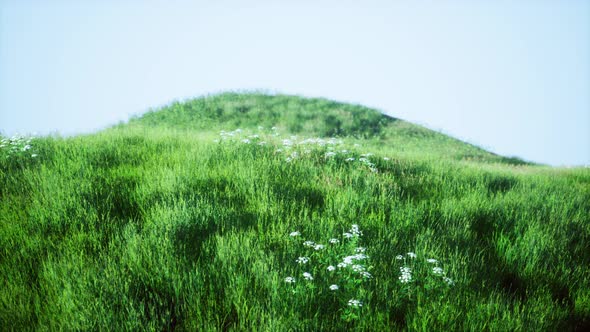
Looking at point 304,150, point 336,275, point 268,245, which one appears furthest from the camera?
point 304,150

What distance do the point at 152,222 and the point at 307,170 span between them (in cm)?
257

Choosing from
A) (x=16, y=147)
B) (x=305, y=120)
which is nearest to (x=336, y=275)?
(x=16, y=147)

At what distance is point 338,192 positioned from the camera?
4.48 meters

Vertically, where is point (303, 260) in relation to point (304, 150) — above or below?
below

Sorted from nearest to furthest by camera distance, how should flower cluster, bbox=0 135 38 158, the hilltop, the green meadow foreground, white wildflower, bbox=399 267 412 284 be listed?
the green meadow foreground, white wildflower, bbox=399 267 412 284, flower cluster, bbox=0 135 38 158, the hilltop

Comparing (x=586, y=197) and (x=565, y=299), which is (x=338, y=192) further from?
(x=586, y=197)

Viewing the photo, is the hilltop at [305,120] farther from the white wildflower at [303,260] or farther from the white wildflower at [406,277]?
the white wildflower at [406,277]

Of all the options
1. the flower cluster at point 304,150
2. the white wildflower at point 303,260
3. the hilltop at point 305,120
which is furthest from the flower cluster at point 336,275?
the hilltop at point 305,120

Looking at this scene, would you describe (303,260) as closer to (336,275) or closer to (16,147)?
(336,275)

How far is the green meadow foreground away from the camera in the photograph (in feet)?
8.38

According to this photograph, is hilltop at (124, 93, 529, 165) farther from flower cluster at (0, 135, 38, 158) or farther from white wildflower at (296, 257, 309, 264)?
white wildflower at (296, 257, 309, 264)

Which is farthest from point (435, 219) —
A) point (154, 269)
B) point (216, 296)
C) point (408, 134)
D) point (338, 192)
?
point (408, 134)

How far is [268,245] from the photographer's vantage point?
126 inches

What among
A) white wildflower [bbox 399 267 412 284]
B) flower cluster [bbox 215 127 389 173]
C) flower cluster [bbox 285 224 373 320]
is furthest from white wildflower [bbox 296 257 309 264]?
flower cluster [bbox 215 127 389 173]
